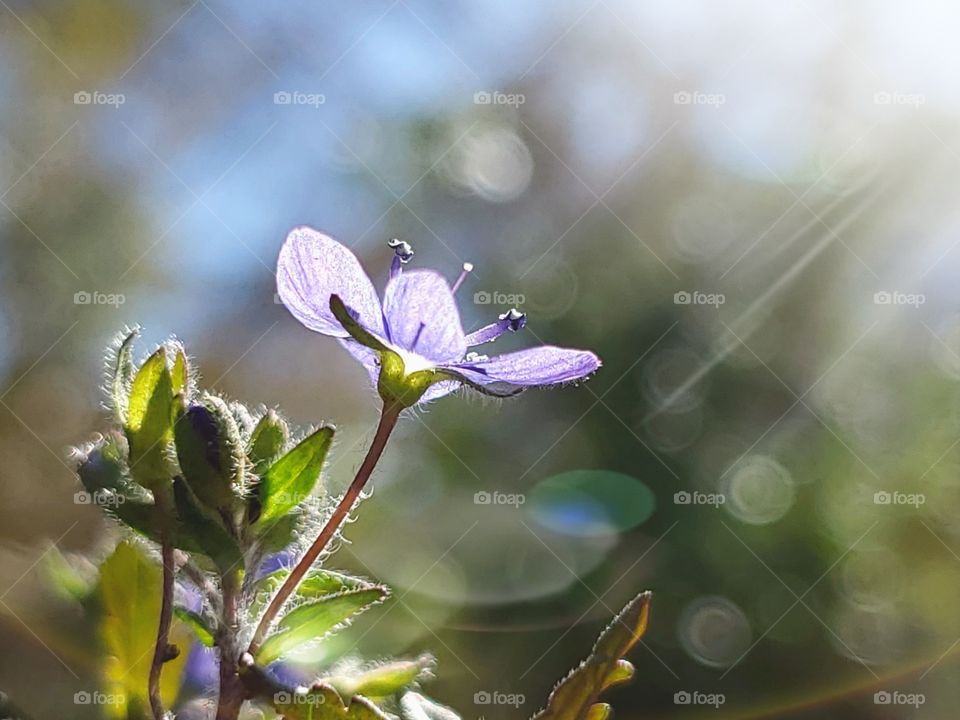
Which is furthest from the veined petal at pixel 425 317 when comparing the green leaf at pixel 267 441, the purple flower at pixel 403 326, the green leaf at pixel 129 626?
the green leaf at pixel 129 626

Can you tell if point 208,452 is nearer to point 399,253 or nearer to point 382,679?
point 382,679

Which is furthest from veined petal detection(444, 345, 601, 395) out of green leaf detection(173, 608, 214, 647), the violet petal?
green leaf detection(173, 608, 214, 647)

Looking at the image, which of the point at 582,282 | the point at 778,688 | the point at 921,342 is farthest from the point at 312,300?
the point at 921,342

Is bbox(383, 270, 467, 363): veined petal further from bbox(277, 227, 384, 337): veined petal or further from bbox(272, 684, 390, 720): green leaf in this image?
bbox(272, 684, 390, 720): green leaf

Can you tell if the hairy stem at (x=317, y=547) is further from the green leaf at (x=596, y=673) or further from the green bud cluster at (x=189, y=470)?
the green leaf at (x=596, y=673)

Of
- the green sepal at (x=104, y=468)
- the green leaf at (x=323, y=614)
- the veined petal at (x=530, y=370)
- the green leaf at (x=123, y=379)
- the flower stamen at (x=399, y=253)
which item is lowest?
the green leaf at (x=323, y=614)

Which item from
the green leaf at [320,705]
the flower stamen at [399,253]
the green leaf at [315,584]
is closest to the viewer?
the green leaf at [320,705]
